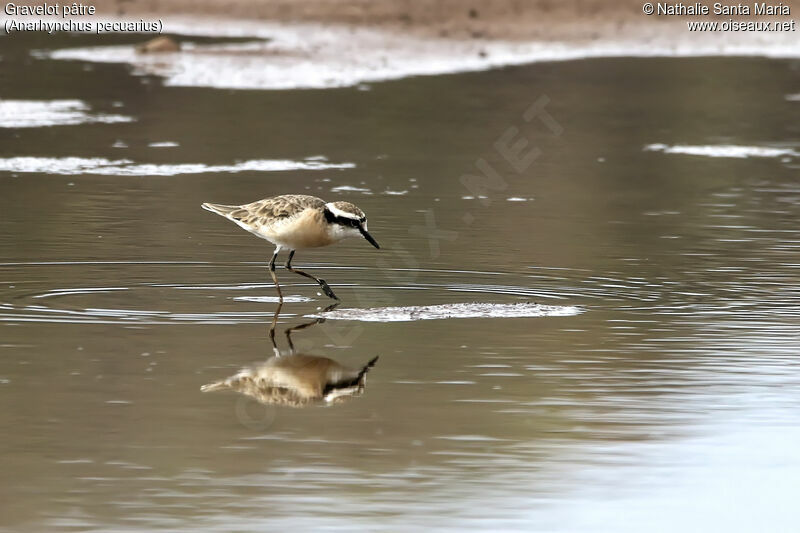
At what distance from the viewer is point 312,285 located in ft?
43.4

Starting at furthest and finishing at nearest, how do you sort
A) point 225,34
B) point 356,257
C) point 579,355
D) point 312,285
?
point 225,34 < point 356,257 < point 312,285 < point 579,355

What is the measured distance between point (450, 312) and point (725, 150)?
1124cm

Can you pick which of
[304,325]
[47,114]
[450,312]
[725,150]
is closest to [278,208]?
[304,325]

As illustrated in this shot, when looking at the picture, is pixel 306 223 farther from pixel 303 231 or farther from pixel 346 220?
pixel 346 220

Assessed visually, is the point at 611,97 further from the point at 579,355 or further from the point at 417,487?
the point at 417,487

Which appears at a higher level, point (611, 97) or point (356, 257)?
point (611, 97)

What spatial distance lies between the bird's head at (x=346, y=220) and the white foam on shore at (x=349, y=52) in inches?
621

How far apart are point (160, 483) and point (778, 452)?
109 inches

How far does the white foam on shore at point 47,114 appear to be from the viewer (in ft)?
76.5

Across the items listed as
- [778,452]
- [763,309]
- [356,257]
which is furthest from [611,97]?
[778,452]

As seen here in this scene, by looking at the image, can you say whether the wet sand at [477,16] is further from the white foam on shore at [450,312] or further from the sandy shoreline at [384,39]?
the white foam on shore at [450,312]

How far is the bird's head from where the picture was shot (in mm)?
11992

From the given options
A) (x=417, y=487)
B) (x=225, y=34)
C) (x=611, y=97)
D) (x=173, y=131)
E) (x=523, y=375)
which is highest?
(x=225, y=34)

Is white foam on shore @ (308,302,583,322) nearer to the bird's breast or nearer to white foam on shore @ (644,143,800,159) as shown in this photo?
the bird's breast
